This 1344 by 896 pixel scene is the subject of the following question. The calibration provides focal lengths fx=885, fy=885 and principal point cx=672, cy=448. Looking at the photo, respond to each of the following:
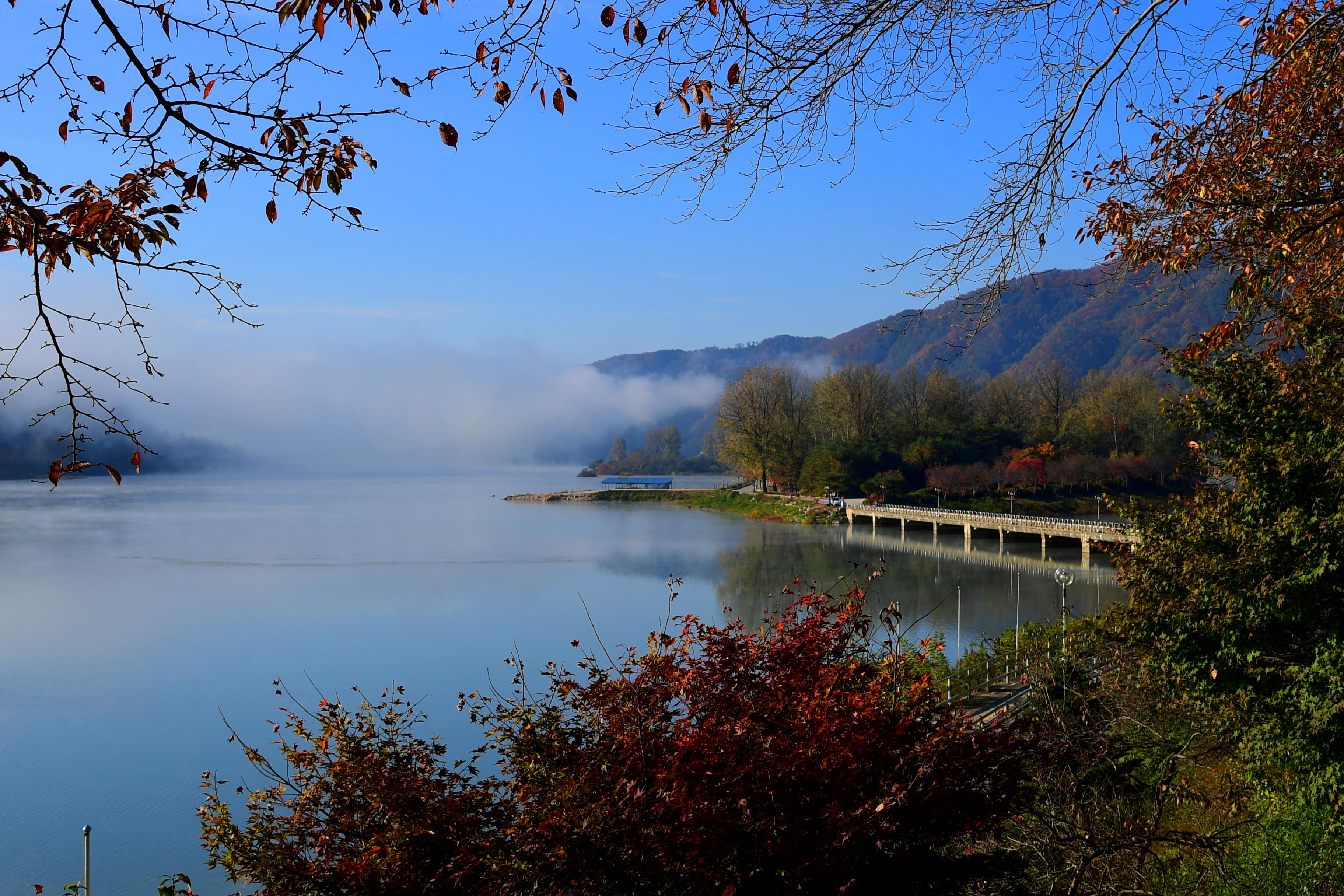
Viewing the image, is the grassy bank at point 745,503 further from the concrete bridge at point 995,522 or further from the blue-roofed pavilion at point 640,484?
the blue-roofed pavilion at point 640,484

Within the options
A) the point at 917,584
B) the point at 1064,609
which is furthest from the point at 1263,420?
the point at 917,584

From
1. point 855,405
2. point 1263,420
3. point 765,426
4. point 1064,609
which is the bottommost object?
point 1064,609

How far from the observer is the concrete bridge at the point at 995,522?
36.8 metres

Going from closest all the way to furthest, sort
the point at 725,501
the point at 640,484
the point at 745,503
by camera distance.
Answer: the point at 745,503
the point at 725,501
the point at 640,484

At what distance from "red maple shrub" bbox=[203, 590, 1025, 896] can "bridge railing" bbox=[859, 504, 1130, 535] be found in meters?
29.7

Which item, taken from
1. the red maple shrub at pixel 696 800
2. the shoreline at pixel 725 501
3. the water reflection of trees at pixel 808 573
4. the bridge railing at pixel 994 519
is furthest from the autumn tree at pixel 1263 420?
the shoreline at pixel 725 501

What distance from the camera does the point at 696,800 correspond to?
3.88 metres

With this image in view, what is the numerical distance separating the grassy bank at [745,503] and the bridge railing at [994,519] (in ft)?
10.6

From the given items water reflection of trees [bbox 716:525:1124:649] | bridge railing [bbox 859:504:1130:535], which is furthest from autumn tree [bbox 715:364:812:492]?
water reflection of trees [bbox 716:525:1124:649]

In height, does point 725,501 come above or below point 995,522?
below

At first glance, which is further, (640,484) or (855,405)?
(640,484)

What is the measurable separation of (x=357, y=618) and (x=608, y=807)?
856 inches

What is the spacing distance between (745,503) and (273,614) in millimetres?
47466

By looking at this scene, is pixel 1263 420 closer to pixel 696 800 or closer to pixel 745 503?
pixel 696 800
